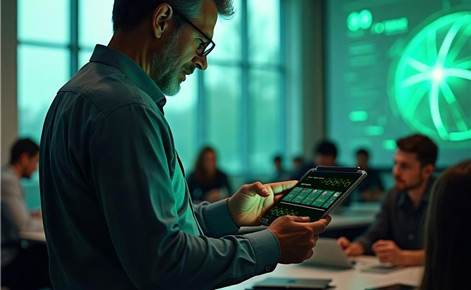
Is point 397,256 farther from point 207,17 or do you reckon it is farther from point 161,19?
point 161,19

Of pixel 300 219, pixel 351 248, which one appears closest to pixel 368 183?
pixel 351 248

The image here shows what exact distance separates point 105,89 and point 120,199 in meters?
0.23

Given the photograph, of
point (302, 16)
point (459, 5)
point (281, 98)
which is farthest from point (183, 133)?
point (459, 5)

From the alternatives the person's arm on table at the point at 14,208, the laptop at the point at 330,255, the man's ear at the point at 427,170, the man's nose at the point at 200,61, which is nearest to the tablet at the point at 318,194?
the man's nose at the point at 200,61

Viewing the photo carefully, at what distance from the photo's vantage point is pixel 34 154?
448 cm

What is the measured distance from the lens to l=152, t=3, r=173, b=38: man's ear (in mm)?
1256

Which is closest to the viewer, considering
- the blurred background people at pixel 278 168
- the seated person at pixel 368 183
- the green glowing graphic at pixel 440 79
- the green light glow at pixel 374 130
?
the seated person at pixel 368 183

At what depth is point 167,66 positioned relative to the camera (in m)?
1.33

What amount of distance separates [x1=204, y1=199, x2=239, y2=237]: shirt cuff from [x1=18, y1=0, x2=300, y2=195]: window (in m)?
5.78

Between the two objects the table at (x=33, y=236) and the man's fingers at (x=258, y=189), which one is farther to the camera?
the table at (x=33, y=236)

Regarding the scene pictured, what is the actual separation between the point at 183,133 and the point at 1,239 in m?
4.58

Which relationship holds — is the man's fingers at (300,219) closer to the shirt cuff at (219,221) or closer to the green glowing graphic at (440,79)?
the shirt cuff at (219,221)

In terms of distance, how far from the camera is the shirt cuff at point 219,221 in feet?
5.35

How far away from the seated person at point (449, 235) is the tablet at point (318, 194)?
25 centimetres
